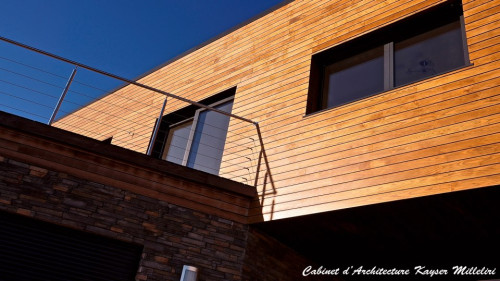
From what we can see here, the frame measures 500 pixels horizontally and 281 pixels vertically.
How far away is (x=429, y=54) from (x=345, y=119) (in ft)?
4.45

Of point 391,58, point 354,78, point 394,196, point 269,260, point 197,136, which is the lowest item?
point 269,260

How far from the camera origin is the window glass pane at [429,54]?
193 inches

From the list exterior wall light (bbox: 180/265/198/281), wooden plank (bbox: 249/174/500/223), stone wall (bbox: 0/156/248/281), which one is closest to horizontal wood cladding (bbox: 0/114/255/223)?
stone wall (bbox: 0/156/248/281)

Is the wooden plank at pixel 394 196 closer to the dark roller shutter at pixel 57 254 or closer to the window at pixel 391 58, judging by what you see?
the window at pixel 391 58

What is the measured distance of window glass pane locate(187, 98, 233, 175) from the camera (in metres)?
6.77

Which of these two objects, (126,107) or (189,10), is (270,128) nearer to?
(189,10)

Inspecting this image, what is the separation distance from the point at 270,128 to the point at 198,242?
1.91 metres

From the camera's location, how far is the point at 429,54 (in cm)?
517

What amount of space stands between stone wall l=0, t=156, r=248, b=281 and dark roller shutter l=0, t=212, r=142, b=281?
0.11 metres

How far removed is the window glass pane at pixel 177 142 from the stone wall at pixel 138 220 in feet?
7.52

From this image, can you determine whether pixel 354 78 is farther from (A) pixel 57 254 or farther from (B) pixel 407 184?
(A) pixel 57 254

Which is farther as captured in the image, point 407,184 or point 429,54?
point 429,54

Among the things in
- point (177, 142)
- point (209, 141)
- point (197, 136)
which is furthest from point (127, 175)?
point (177, 142)

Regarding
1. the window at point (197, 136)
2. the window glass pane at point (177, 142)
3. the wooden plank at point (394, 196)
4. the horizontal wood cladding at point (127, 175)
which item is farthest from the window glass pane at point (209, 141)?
the wooden plank at point (394, 196)
